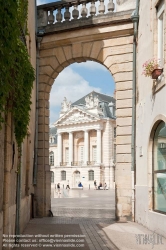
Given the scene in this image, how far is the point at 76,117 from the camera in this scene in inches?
3095

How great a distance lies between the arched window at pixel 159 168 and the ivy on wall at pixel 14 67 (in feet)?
11.0

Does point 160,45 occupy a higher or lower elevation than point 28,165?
higher

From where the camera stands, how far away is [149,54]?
10.8 metres

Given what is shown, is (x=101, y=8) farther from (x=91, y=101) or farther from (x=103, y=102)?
(x=103, y=102)

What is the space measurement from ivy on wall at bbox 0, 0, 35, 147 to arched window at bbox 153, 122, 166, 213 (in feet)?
11.0

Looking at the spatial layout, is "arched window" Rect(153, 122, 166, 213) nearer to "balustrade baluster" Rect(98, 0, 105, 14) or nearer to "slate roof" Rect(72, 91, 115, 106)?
"balustrade baluster" Rect(98, 0, 105, 14)

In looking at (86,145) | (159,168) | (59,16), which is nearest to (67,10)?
(59,16)

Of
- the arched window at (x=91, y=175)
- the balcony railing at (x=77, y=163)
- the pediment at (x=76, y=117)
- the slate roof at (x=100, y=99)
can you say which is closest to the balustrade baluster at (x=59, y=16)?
the pediment at (x=76, y=117)

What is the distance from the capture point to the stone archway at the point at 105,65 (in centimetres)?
1230

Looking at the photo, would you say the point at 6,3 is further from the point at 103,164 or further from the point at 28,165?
the point at 103,164

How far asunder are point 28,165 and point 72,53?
13.2ft

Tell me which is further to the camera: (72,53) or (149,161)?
(72,53)

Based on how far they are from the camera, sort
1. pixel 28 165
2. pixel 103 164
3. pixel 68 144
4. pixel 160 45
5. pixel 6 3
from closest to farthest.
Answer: pixel 6 3, pixel 160 45, pixel 28 165, pixel 103 164, pixel 68 144

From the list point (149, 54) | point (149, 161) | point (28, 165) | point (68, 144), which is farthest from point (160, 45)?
point (68, 144)
